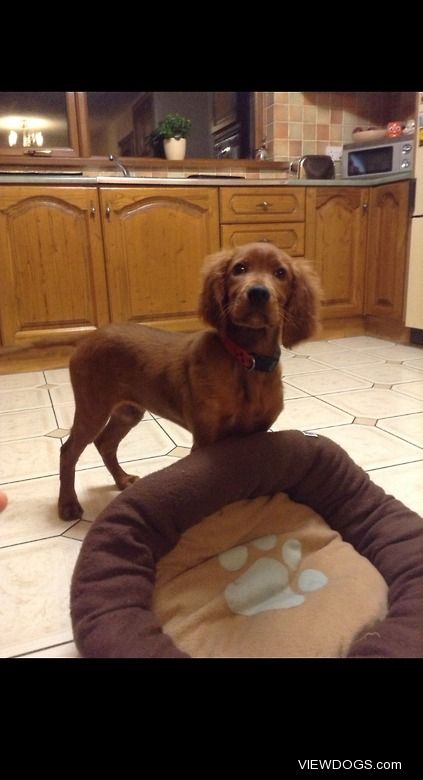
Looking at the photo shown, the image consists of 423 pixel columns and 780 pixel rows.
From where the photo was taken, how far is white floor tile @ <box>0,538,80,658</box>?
0.98 m

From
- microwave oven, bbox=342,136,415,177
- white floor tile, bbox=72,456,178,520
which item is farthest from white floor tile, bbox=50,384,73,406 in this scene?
microwave oven, bbox=342,136,415,177

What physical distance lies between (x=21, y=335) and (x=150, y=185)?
3.53 feet

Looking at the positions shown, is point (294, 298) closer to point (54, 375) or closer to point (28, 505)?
point (28, 505)

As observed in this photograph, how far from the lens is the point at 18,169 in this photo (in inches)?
134

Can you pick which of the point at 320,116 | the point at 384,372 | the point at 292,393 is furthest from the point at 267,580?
the point at 320,116

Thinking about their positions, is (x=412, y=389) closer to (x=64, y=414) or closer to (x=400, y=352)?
(x=400, y=352)

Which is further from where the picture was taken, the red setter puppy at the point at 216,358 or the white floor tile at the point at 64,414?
the white floor tile at the point at 64,414

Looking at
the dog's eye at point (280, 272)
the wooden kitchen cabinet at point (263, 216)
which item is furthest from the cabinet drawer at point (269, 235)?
the dog's eye at point (280, 272)

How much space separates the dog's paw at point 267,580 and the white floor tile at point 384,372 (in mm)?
1555

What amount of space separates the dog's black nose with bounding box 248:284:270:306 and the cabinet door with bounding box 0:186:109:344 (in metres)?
2.03

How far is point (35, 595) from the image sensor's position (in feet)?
3.63

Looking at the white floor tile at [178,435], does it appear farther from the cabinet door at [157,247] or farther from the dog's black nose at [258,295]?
the cabinet door at [157,247]

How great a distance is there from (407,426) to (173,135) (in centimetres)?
268

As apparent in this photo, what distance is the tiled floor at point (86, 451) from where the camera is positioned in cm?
109
